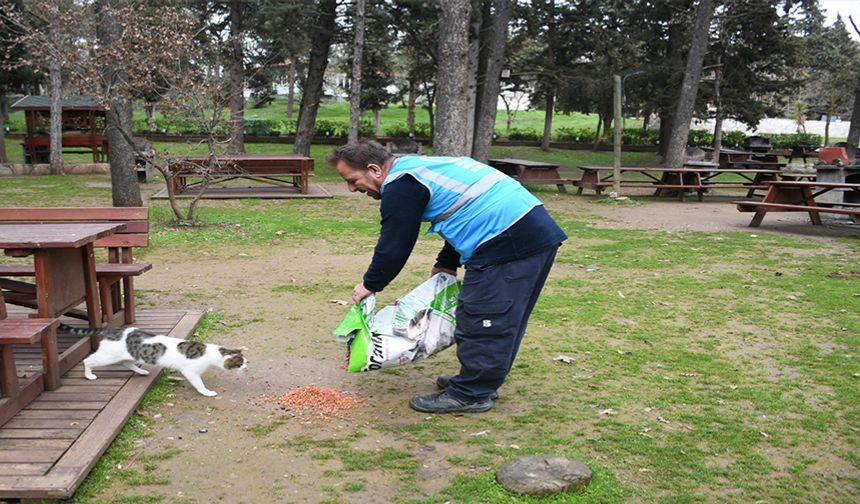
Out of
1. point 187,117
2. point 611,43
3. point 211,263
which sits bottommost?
point 211,263

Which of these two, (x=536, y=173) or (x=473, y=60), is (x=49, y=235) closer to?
(x=536, y=173)

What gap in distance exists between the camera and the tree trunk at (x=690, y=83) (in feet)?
63.2

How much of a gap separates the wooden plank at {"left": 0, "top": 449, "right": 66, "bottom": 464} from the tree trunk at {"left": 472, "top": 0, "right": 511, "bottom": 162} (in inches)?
738

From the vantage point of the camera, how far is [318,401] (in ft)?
13.9

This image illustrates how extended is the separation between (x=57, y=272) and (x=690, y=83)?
62.1 feet

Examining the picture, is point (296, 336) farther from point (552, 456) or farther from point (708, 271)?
point (708, 271)

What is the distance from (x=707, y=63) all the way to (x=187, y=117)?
22.4m

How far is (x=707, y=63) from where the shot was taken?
2770 centimetres

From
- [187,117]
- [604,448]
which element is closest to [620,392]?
[604,448]

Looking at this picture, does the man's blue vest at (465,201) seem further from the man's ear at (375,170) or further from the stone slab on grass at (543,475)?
the stone slab on grass at (543,475)

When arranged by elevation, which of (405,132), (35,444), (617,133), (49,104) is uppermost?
(49,104)

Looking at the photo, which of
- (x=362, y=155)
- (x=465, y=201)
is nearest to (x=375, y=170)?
(x=362, y=155)

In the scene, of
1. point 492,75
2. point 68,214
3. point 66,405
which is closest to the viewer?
point 66,405

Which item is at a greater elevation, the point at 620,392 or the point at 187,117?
the point at 187,117
